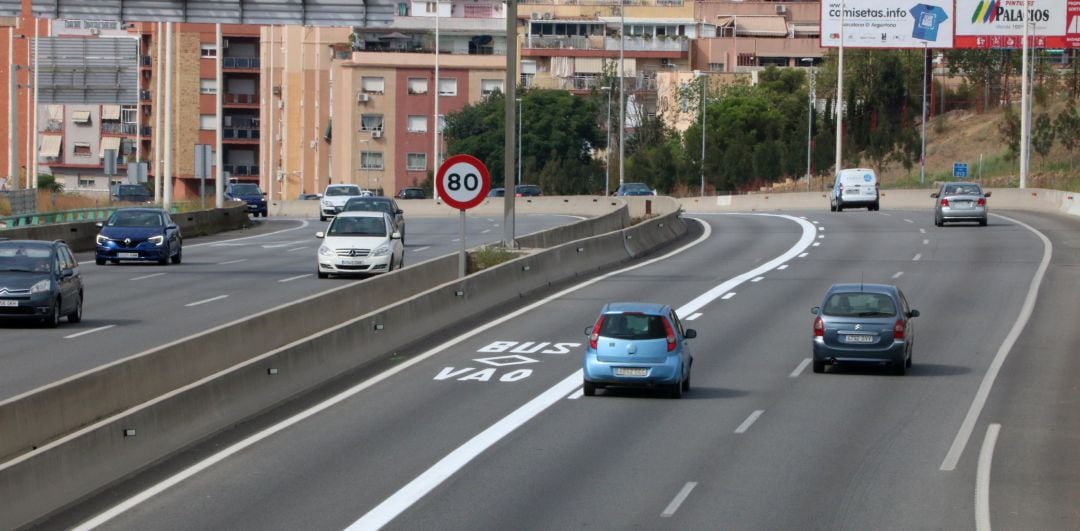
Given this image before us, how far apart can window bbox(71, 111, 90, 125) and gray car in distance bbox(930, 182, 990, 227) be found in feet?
355

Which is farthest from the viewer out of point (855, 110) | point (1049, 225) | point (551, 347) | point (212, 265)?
point (855, 110)

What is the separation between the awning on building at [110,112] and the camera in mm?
147500

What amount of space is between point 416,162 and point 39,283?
103720 millimetres

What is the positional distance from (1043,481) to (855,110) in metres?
101

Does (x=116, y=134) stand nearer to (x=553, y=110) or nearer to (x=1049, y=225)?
(x=553, y=110)

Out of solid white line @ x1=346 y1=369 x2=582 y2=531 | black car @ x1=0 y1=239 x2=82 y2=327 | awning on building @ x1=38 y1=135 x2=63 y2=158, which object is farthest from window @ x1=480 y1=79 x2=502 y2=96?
solid white line @ x1=346 y1=369 x2=582 y2=531

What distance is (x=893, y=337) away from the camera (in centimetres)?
2408

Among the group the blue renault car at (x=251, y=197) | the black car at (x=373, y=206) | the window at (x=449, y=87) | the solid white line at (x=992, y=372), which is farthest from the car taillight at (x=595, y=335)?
the window at (x=449, y=87)

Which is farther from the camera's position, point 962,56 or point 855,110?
point 962,56

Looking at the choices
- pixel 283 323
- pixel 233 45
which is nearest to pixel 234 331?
pixel 283 323

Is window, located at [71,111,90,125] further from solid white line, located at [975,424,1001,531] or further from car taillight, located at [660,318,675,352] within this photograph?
solid white line, located at [975,424,1001,531]

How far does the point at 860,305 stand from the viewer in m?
24.7

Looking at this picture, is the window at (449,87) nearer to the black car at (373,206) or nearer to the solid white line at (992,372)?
the black car at (373,206)

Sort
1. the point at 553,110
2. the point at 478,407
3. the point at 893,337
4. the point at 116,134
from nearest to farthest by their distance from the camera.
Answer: the point at 478,407 < the point at 893,337 < the point at 553,110 < the point at 116,134
